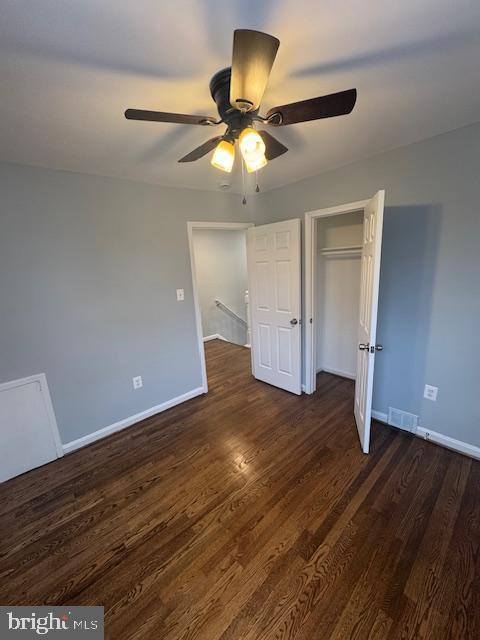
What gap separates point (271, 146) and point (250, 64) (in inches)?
22.4

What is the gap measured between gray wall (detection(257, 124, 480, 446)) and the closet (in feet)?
2.43

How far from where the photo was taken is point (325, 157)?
7.04 ft

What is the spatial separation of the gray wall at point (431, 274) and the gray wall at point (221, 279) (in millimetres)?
3392


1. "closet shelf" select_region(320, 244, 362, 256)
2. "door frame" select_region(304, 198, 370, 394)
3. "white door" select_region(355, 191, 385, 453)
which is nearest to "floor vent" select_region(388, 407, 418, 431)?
"white door" select_region(355, 191, 385, 453)

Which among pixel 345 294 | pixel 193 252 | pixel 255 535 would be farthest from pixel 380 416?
pixel 193 252

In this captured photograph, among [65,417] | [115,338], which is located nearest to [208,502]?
[65,417]

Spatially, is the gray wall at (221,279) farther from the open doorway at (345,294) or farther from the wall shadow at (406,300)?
the wall shadow at (406,300)

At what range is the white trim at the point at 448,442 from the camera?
77.8 inches

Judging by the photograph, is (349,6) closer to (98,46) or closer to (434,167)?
(98,46)

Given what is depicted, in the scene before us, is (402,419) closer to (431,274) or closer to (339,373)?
(339,373)

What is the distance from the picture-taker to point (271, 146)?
4.57ft

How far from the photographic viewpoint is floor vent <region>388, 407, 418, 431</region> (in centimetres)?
225

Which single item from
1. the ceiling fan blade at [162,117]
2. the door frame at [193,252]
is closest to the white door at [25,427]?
the door frame at [193,252]

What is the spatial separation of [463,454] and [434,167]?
223 centimetres
